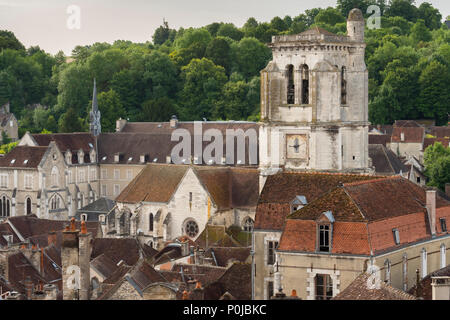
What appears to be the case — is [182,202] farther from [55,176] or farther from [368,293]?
[368,293]

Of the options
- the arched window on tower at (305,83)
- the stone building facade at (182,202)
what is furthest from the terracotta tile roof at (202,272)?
the stone building facade at (182,202)

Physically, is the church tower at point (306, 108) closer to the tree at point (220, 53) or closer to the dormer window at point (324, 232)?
the dormer window at point (324, 232)

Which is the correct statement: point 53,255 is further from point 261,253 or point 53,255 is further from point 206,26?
point 206,26

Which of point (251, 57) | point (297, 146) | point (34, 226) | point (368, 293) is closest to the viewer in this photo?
point (368, 293)

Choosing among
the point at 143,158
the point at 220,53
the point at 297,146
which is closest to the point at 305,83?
the point at 297,146
